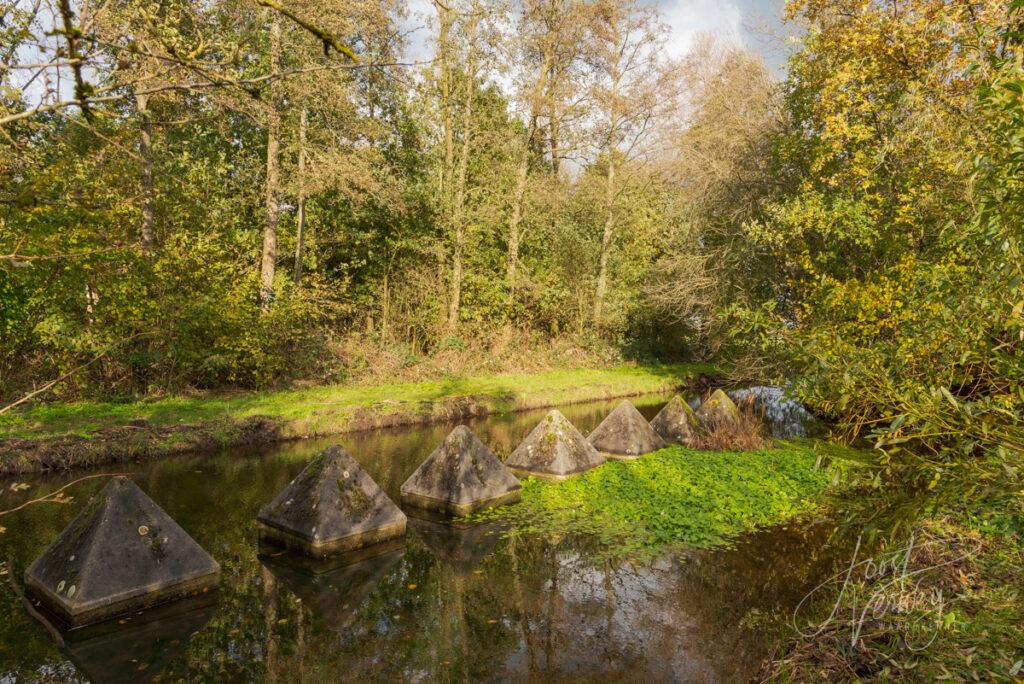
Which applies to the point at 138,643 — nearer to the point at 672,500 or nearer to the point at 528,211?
the point at 672,500

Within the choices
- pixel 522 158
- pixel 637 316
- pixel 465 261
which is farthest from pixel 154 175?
pixel 637 316

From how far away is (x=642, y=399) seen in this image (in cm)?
2725

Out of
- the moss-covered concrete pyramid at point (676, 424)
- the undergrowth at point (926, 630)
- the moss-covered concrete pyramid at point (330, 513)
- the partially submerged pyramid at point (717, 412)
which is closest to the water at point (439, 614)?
the moss-covered concrete pyramid at point (330, 513)

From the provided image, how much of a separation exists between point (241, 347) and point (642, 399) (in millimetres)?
16587

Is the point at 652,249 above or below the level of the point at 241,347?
above

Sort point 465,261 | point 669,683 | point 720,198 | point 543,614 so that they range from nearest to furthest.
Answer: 1. point 669,683
2. point 543,614
3. point 720,198
4. point 465,261

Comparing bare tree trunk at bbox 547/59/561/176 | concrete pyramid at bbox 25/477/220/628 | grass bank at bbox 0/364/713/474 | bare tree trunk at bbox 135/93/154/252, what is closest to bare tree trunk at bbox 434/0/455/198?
bare tree trunk at bbox 547/59/561/176

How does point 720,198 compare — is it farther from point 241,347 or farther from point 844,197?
point 241,347

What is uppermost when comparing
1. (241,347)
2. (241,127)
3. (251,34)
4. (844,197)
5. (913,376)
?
(241,127)

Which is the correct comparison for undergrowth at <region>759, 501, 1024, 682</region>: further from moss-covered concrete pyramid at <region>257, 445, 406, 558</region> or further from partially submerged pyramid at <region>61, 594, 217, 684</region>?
partially submerged pyramid at <region>61, 594, 217, 684</region>

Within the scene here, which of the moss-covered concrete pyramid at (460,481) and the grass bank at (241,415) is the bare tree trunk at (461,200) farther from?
the moss-covered concrete pyramid at (460,481)

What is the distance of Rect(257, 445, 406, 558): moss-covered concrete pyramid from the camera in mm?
8922

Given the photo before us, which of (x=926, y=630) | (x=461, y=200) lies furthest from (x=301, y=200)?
(x=926, y=630)

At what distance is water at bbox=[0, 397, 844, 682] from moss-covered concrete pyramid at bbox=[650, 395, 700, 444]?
627 centimetres
